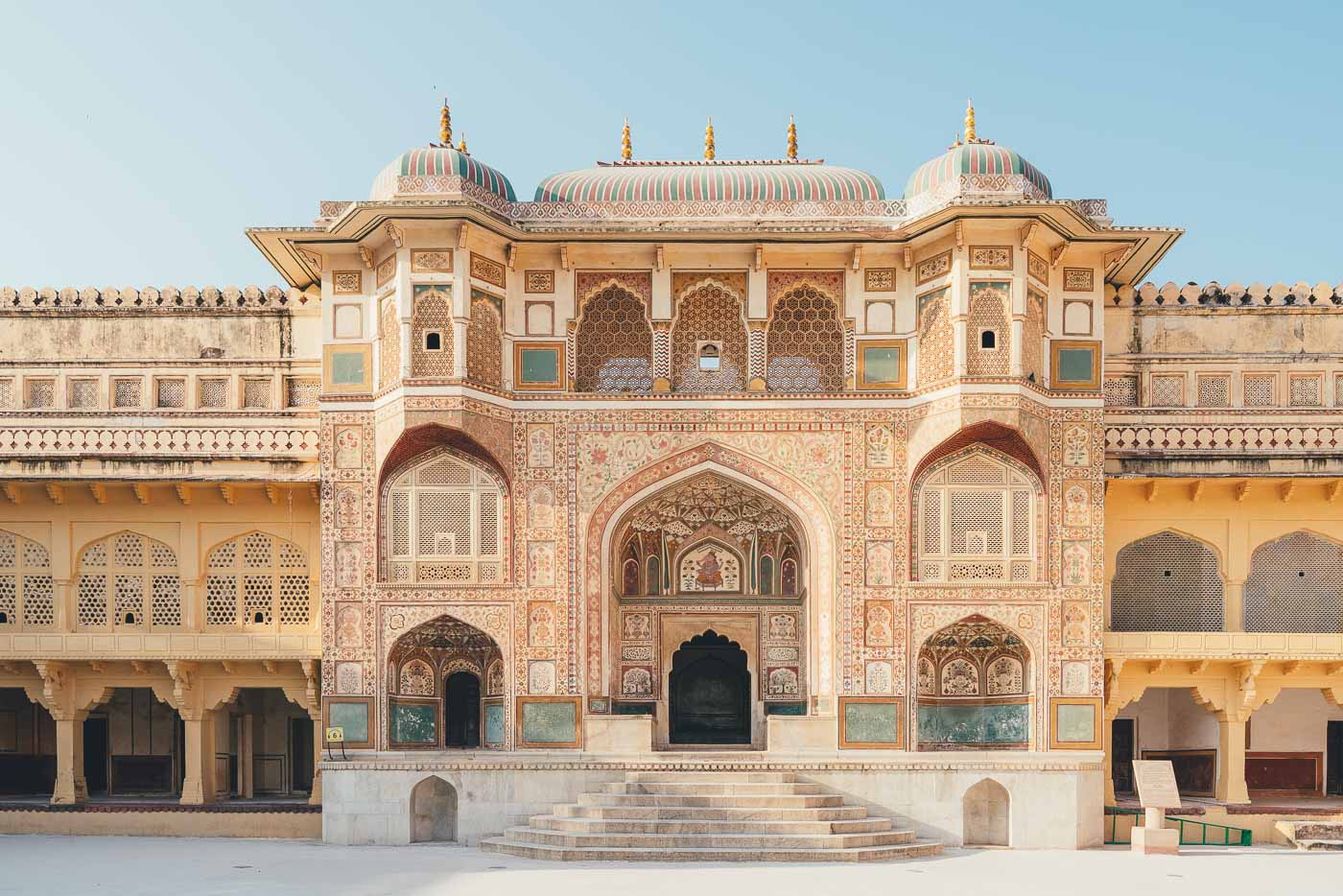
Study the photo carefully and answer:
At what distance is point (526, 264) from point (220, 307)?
4515 millimetres

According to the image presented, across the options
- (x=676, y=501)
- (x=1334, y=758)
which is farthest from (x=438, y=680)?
(x=1334, y=758)

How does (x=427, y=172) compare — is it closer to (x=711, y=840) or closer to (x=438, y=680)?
(x=438, y=680)

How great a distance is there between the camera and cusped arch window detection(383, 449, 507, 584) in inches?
694

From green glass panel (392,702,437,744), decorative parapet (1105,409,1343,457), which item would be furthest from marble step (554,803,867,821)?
decorative parapet (1105,409,1343,457)

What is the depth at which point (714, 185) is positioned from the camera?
18.1 meters

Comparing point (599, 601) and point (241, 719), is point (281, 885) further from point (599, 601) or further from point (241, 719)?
point (241, 719)

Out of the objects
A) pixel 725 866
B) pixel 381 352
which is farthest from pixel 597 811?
pixel 381 352

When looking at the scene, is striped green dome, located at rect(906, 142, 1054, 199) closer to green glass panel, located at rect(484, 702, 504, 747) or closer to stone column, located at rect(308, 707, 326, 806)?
green glass panel, located at rect(484, 702, 504, 747)

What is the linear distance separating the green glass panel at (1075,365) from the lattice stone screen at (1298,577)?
11.8 ft

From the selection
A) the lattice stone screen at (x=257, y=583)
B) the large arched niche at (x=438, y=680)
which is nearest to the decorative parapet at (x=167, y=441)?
the lattice stone screen at (x=257, y=583)

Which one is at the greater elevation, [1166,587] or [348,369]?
[348,369]

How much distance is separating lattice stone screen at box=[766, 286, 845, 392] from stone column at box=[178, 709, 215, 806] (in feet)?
28.4

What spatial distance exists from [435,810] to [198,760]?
3452 mm

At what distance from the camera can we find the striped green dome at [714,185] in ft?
59.2
